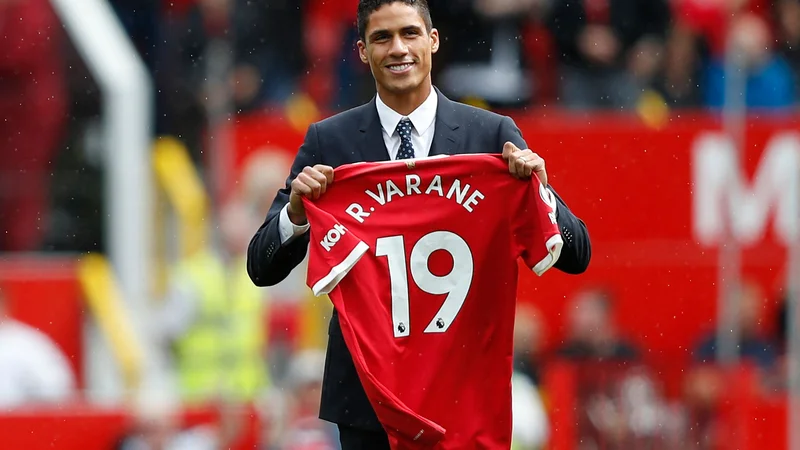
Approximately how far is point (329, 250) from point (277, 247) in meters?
0.15

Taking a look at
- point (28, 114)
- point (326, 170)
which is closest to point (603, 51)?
point (28, 114)

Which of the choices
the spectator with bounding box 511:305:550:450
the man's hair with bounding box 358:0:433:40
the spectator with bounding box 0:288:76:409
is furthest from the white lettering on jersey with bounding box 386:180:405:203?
the spectator with bounding box 0:288:76:409

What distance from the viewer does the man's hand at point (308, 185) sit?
205 inches

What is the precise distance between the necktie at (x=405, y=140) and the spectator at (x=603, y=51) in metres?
7.06

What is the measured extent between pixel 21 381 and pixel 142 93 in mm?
2193

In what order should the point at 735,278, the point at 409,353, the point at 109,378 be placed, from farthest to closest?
the point at 109,378 < the point at 735,278 < the point at 409,353

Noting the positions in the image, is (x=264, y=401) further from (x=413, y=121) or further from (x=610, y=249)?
(x=413, y=121)

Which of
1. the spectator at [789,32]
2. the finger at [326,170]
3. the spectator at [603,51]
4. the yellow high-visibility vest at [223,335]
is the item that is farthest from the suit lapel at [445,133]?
the spectator at [789,32]

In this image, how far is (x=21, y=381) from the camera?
10359 mm

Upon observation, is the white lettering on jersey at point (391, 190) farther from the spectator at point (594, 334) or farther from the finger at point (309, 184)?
the spectator at point (594, 334)

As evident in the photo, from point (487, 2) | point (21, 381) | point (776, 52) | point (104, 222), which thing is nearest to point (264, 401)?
point (21, 381)

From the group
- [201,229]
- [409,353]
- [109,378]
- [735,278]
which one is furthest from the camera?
[201,229]

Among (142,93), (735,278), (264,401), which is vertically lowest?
(264,401)

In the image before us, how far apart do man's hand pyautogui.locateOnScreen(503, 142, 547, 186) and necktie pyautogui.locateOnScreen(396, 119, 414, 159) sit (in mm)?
304
